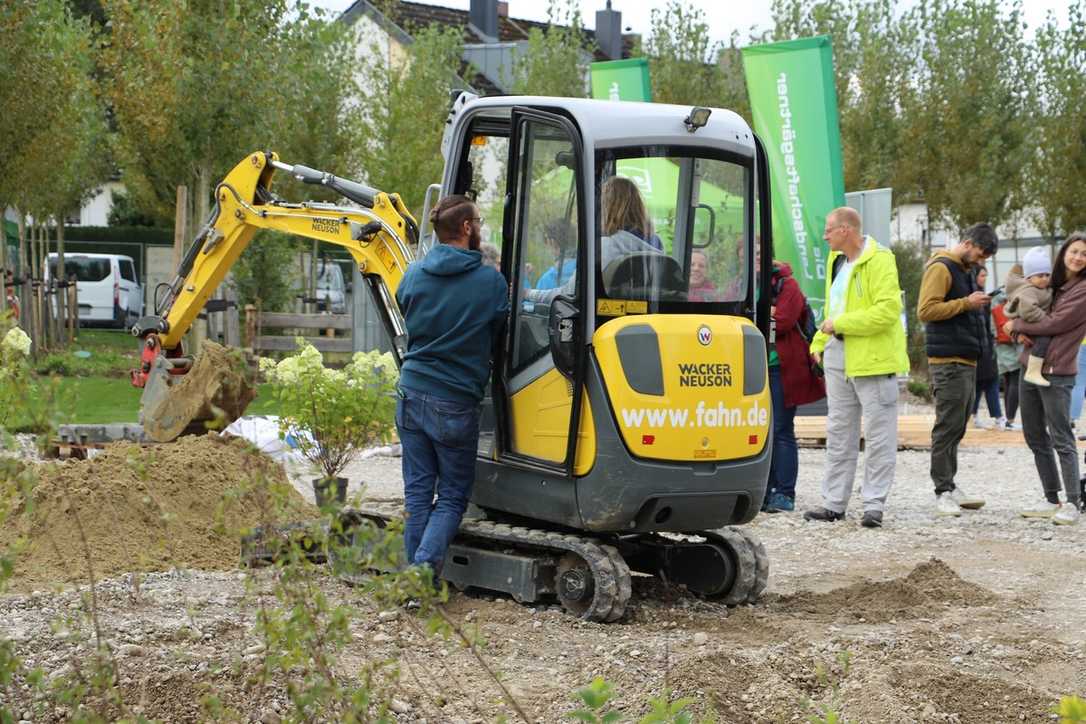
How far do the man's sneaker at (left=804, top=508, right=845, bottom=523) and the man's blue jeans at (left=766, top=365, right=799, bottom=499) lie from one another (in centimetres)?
32

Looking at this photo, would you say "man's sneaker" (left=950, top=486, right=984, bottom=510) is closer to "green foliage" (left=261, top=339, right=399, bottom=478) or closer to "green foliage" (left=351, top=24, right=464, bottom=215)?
"green foliage" (left=261, top=339, right=399, bottom=478)

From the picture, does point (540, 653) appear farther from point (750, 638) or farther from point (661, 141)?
point (661, 141)

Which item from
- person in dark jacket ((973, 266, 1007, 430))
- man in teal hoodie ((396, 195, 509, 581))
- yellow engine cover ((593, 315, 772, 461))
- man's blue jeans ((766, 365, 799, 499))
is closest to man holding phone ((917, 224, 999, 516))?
man's blue jeans ((766, 365, 799, 499))

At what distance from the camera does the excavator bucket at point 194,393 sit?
10461 millimetres

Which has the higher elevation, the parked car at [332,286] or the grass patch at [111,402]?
the parked car at [332,286]

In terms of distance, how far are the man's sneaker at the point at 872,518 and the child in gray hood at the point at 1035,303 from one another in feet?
4.90

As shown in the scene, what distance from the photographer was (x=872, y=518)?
10.4 meters

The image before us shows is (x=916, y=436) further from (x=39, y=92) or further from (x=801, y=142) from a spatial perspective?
(x=39, y=92)

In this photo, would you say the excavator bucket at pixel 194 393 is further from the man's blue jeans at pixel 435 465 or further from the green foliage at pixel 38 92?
the green foliage at pixel 38 92

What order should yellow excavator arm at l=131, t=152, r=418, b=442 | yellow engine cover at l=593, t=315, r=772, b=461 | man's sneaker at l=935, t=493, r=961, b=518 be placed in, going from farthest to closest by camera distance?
man's sneaker at l=935, t=493, r=961, b=518 < yellow excavator arm at l=131, t=152, r=418, b=442 < yellow engine cover at l=593, t=315, r=772, b=461

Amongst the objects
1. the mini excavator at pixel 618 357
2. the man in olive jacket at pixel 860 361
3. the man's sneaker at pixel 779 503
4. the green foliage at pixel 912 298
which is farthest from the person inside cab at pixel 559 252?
the green foliage at pixel 912 298

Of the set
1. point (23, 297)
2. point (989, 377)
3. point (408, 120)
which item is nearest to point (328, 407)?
point (989, 377)

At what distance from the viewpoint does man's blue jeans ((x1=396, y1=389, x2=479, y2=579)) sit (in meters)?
7.10

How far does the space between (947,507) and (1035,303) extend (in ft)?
5.30
